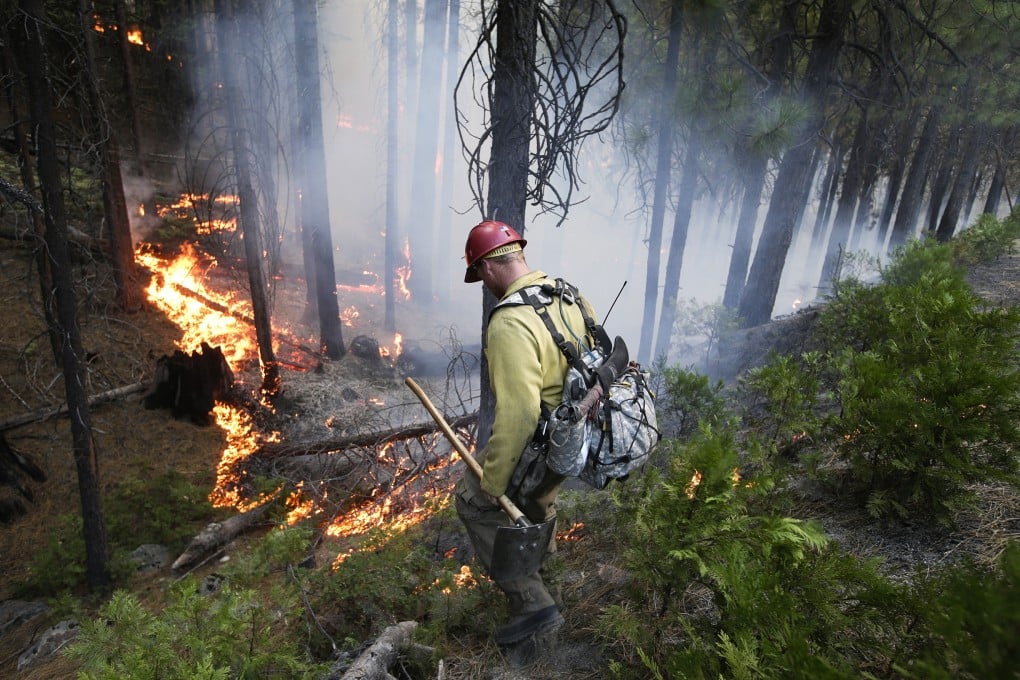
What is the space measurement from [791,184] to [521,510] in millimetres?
9410

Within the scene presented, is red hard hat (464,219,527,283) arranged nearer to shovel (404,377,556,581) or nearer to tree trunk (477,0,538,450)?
tree trunk (477,0,538,450)

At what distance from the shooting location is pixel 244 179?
363 inches

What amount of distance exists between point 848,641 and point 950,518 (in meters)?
1.41

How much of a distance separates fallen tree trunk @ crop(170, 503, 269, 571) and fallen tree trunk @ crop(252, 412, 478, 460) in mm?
992

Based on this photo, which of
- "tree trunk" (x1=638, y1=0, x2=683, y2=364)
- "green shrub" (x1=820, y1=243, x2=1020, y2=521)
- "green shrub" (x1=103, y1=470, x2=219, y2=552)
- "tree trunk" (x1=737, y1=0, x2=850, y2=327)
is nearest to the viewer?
"green shrub" (x1=820, y1=243, x2=1020, y2=521)

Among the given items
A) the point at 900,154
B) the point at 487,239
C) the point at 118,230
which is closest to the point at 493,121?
the point at 487,239

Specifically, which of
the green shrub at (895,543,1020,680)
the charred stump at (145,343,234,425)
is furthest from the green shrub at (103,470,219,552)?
the green shrub at (895,543,1020,680)

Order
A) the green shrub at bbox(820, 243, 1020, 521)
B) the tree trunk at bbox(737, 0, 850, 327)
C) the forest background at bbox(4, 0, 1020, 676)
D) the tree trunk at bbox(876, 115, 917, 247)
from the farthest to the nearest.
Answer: the tree trunk at bbox(876, 115, 917, 247) < the tree trunk at bbox(737, 0, 850, 327) < the forest background at bbox(4, 0, 1020, 676) < the green shrub at bbox(820, 243, 1020, 521)

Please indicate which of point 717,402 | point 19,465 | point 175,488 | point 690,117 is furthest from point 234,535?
point 690,117

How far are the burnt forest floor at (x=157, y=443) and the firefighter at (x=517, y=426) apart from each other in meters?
0.21

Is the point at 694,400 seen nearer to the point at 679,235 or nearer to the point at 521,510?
the point at 521,510

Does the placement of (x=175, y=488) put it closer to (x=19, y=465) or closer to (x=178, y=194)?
(x=19, y=465)

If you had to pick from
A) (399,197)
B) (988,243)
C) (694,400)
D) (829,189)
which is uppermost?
(988,243)

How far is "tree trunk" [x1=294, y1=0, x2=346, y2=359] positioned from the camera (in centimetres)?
1161
